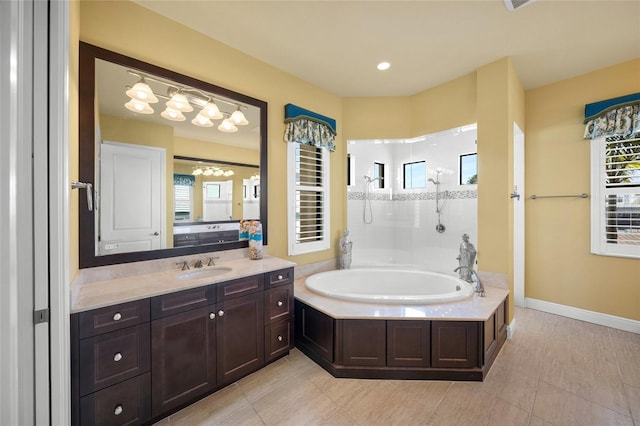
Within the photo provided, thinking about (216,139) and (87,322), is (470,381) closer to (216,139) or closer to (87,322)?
(87,322)

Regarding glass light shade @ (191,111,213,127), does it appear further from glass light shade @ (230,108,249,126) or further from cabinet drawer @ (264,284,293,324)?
cabinet drawer @ (264,284,293,324)

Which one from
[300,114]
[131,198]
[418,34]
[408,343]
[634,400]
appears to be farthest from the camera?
[300,114]

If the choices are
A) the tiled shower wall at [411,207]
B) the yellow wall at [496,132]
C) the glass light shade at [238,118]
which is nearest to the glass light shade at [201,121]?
the glass light shade at [238,118]

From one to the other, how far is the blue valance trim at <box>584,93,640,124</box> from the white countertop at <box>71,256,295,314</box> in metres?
3.67

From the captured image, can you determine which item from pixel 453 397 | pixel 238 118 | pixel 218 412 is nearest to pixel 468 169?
pixel 453 397

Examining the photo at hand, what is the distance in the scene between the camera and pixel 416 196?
154 inches

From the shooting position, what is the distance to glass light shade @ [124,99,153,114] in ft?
6.14

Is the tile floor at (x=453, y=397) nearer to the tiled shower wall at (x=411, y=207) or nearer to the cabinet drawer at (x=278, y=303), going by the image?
the cabinet drawer at (x=278, y=303)

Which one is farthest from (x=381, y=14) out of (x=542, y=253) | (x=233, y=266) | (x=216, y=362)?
(x=542, y=253)

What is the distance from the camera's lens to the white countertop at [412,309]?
1.97 m

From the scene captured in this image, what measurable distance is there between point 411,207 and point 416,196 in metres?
0.18

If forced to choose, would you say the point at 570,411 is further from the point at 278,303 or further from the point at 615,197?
the point at 615,197

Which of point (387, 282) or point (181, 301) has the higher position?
point (181, 301)

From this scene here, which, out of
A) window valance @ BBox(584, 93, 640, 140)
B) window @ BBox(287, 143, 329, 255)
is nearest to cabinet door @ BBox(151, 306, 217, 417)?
window @ BBox(287, 143, 329, 255)
